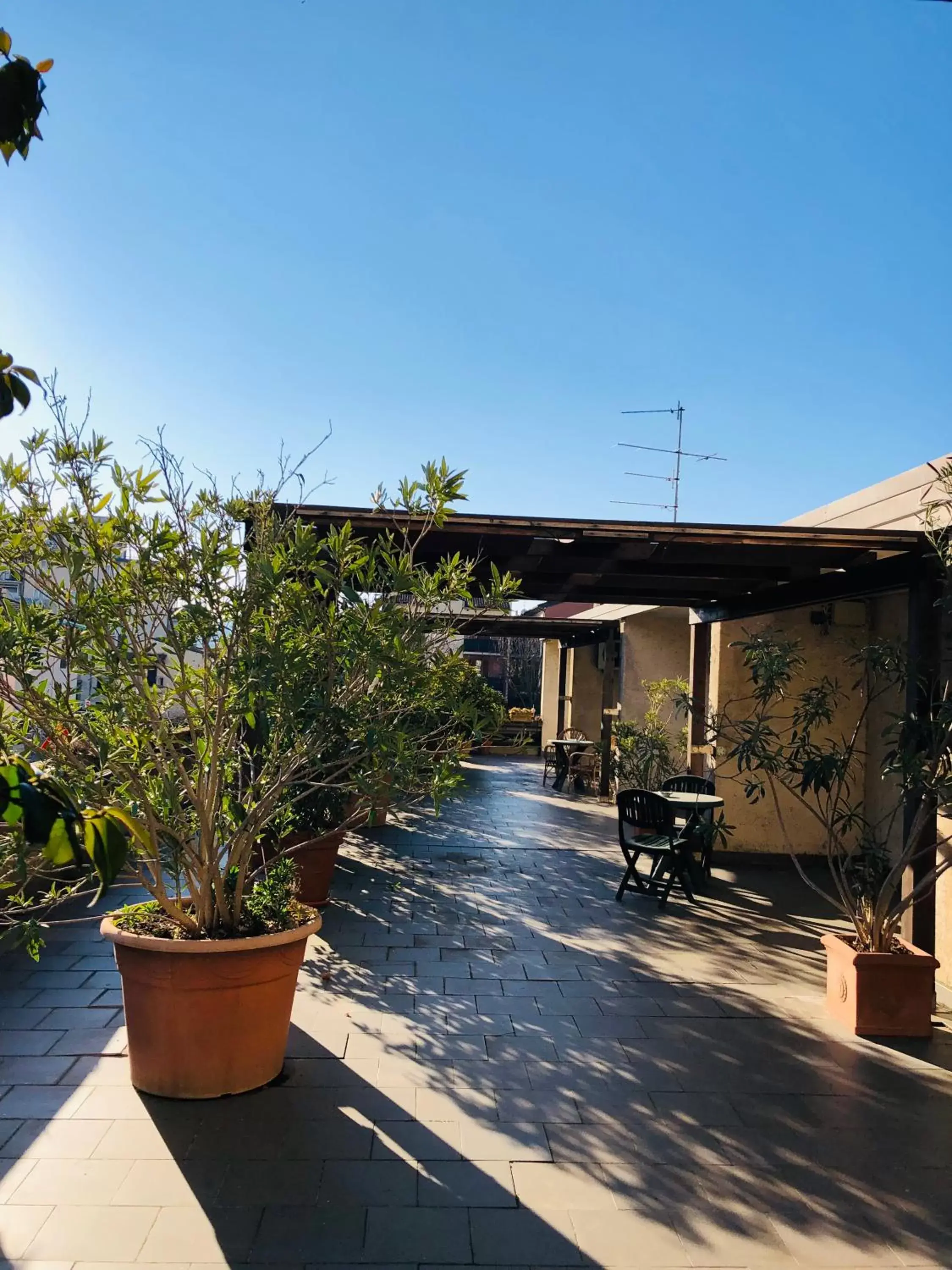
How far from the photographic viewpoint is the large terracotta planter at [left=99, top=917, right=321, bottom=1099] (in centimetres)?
294

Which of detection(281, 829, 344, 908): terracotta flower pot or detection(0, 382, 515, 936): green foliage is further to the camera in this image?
detection(281, 829, 344, 908): terracotta flower pot

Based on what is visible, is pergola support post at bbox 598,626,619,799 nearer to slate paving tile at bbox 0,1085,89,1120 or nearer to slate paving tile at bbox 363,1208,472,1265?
slate paving tile at bbox 0,1085,89,1120

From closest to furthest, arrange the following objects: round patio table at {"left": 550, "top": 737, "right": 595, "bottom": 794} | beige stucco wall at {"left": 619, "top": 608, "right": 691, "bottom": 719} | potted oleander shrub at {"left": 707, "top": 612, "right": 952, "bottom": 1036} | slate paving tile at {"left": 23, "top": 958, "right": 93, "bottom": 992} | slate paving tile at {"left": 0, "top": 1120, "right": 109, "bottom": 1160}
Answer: slate paving tile at {"left": 0, "top": 1120, "right": 109, "bottom": 1160}
potted oleander shrub at {"left": 707, "top": 612, "right": 952, "bottom": 1036}
slate paving tile at {"left": 23, "top": 958, "right": 93, "bottom": 992}
beige stucco wall at {"left": 619, "top": 608, "right": 691, "bottom": 719}
round patio table at {"left": 550, "top": 737, "right": 595, "bottom": 794}

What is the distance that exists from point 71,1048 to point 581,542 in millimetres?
3813

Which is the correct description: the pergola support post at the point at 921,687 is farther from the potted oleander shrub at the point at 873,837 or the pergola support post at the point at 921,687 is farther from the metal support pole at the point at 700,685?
the metal support pole at the point at 700,685

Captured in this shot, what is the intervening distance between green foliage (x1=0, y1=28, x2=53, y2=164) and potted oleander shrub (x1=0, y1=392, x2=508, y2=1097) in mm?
1784

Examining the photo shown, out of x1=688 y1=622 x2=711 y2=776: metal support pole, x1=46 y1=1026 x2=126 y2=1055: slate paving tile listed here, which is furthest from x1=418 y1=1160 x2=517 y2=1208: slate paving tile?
x1=688 y1=622 x2=711 y2=776: metal support pole

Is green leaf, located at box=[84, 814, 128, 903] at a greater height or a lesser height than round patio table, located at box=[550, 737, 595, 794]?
greater

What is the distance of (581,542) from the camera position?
528 centimetres

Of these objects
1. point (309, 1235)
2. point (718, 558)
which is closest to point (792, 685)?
point (718, 558)

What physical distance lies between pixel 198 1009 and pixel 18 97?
287 cm

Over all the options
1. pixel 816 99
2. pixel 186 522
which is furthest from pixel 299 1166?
pixel 816 99

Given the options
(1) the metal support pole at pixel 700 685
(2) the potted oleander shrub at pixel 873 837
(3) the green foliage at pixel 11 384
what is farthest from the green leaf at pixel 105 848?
(1) the metal support pole at pixel 700 685

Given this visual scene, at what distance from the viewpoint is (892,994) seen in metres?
3.76
